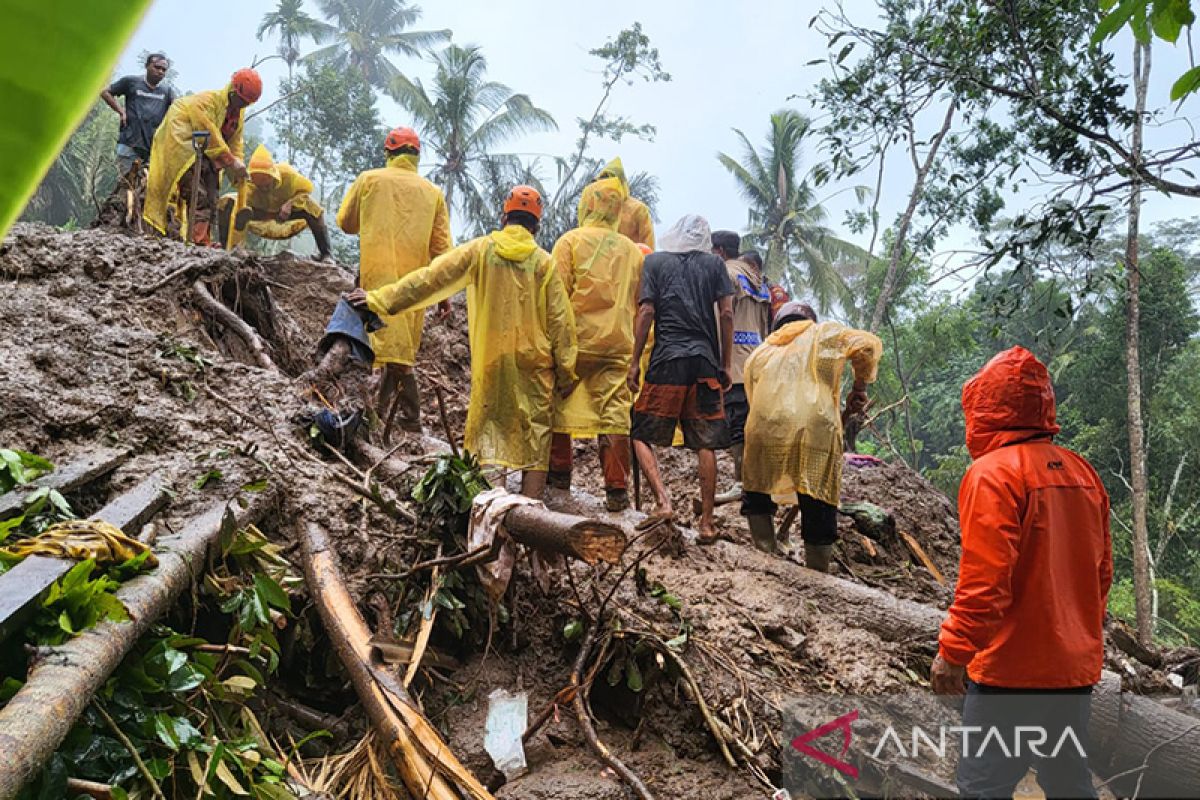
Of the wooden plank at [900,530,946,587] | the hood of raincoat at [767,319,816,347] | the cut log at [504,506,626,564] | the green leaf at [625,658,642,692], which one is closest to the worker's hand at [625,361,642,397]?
the hood of raincoat at [767,319,816,347]

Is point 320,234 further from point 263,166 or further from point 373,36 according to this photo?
point 373,36

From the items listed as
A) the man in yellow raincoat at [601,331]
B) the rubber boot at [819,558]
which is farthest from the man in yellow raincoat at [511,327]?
the rubber boot at [819,558]

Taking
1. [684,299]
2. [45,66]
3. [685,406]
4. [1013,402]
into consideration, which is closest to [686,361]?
[685,406]

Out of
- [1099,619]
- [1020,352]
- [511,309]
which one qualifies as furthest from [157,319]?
[1099,619]

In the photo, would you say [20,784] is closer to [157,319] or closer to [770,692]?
[770,692]

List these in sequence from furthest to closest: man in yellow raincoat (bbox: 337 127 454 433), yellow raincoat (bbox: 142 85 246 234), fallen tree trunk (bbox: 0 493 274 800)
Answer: yellow raincoat (bbox: 142 85 246 234) → man in yellow raincoat (bbox: 337 127 454 433) → fallen tree trunk (bbox: 0 493 274 800)

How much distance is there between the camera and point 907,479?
7.38m

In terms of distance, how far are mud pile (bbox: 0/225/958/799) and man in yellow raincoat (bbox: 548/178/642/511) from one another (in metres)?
0.33

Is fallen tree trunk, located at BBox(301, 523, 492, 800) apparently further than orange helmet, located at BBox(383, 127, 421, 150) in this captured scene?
No

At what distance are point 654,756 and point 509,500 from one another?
107 centimetres

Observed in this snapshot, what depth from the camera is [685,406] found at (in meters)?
4.57

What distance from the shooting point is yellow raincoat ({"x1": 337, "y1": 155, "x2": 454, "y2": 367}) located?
5.14 m

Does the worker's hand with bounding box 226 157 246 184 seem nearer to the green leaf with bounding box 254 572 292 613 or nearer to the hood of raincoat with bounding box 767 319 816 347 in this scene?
the hood of raincoat with bounding box 767 319 816 347

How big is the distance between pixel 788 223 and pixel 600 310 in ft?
62.9
